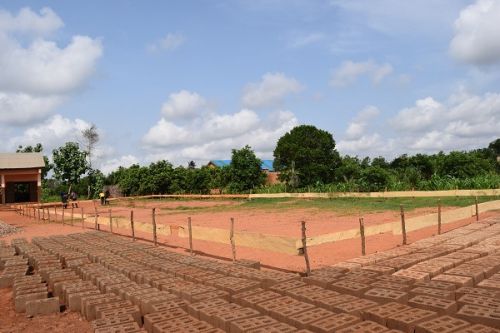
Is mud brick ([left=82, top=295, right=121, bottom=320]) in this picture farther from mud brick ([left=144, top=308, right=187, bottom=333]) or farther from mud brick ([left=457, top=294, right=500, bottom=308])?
mud brick ([left=457, top=294, right=500, bottom=308])

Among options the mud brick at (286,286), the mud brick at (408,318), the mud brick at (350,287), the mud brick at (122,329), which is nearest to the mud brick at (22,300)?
the mud brick at (122,329)

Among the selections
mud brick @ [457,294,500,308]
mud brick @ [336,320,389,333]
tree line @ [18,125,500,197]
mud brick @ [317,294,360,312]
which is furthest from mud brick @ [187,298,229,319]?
tree line @ [18,125,500,197]

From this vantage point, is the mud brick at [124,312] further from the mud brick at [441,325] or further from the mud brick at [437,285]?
the mud brick at [437,285]

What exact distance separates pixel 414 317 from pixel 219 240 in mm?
7043

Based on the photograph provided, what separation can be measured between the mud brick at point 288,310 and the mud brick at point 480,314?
1.51 meters

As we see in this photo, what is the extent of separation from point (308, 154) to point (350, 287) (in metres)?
34.4

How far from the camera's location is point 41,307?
237 inches

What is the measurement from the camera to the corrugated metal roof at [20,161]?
1335 inches

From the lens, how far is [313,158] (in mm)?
Answer: 39719

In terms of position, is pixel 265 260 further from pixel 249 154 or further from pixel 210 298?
pixel 249 154

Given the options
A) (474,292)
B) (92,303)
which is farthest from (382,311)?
(92,303)

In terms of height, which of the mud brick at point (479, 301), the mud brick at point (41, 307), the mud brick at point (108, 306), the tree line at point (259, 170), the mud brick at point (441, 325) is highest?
the tree line at point (259, 170)

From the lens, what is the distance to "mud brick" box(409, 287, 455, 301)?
488cm

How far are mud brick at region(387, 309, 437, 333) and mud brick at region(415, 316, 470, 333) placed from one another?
0.08 metres
